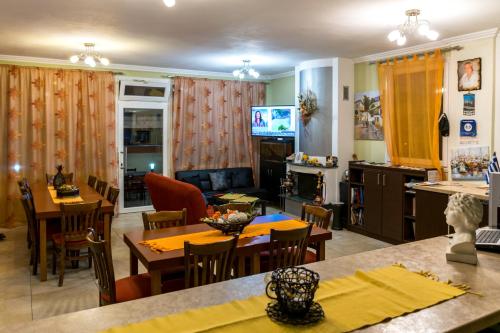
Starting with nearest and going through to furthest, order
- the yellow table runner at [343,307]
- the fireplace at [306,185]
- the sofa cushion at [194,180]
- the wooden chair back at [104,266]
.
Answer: the yellow table runner at [343,307] → the wooden chair back at [104,266] → the fireplace at [306,185] → the sofa cushion at [194,180]

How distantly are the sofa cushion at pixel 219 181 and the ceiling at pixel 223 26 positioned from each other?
238 cm

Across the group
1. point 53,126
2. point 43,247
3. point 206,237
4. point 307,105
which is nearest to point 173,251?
point 206,237

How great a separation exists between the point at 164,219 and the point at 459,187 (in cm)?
313

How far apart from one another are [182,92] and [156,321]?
22.3 ft

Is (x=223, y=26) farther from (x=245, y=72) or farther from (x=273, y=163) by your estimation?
(x=273, y=163)

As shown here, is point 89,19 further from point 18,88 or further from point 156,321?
point 156,321

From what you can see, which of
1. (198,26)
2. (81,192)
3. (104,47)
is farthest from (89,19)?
(81,192)

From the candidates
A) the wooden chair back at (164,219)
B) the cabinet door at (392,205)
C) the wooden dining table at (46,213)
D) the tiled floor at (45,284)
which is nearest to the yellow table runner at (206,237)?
the wooden chair back at (164,219)

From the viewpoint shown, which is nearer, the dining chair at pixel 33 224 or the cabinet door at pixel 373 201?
the dining chair at pixel 33 224

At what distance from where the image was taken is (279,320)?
55.0 inches

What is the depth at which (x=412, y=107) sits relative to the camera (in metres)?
5.65

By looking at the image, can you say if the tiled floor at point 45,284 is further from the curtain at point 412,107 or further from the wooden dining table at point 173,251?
the curtain at point 412,107

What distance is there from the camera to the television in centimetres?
755

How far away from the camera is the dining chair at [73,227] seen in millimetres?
4078
